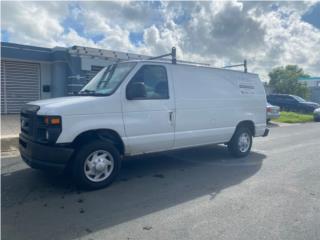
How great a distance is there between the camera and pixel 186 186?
4953 millimetres

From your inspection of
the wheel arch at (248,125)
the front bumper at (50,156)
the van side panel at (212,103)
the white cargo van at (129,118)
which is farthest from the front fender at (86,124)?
the wheel arch at (248,125)

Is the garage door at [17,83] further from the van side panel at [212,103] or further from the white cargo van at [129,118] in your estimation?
the van side panel at [212,103]

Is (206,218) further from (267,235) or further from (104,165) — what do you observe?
(104,165)

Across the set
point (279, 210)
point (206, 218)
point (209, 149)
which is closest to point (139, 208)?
point (206, 218)

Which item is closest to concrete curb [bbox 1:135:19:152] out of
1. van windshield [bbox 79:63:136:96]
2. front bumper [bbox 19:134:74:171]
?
van windshield [bbox 79:63:136:96]

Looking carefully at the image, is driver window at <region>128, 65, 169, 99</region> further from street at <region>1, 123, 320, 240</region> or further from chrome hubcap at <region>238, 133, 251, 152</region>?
chrome hubcap at <region>238, 133, 251, 152</region>

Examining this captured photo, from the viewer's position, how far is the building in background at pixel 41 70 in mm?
15516

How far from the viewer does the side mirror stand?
4.84 metres

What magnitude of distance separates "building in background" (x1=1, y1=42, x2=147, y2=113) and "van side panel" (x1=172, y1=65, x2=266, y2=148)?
1053 cm

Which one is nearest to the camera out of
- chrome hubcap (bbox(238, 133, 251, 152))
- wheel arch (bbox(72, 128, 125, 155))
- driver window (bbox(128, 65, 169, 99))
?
wheel arch (bbox(72, 128, 125, 155))

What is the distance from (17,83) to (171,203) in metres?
14.8

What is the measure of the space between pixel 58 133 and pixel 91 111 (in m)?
0.62

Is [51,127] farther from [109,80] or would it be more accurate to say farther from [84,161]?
[109,80]

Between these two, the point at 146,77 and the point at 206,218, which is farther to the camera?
the point at 146,77
